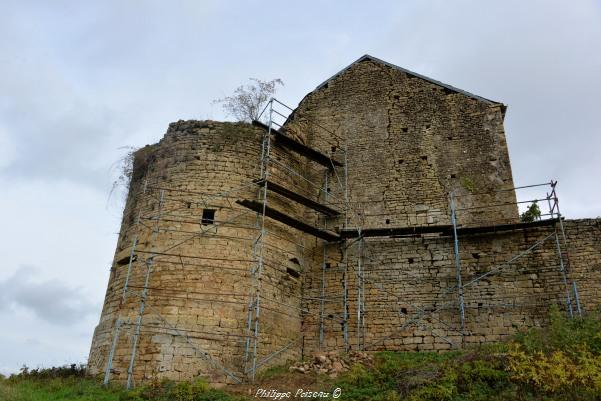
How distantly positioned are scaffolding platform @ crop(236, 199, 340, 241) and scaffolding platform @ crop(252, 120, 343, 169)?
2103mm

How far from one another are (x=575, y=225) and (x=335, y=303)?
5.28 metres

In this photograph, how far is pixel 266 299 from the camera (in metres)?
10.5

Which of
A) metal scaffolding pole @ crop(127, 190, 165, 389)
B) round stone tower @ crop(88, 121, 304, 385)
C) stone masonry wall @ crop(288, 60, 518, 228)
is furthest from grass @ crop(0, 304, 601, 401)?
stone masonry wall @ crop(288, 60, 518, 228)

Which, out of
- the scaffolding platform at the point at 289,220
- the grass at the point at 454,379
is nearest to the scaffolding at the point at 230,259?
the scaffolding platform at the point at 289,220

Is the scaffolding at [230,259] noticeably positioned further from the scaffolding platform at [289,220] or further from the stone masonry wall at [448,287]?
the stone masonry wall at [448,287]

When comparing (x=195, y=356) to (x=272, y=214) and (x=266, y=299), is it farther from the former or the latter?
(x=272, y=214)

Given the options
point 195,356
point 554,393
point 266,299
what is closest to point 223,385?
point 195,356

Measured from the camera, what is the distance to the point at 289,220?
11.1 metres

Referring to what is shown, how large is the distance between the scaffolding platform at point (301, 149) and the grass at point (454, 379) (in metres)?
5.14

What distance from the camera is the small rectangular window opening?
1076cm

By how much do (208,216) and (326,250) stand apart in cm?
291

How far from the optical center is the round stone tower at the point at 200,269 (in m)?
9.45

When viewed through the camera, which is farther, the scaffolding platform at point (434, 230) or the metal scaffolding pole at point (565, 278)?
the scaffolding platform at point (434, 230)

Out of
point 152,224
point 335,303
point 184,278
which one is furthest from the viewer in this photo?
point 335,303
